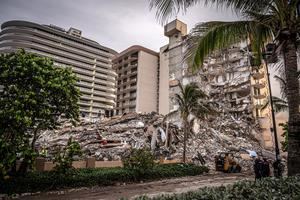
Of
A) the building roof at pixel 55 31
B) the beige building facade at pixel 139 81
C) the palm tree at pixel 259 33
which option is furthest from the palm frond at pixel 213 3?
the building roof at pixel 55 31

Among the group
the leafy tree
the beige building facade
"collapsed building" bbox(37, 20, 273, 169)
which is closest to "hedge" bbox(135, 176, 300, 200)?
"collapsed building" bbox(37, 20, 273, 169)

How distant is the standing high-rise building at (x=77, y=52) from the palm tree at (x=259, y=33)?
2593 inches

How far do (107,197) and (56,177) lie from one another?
2776mm

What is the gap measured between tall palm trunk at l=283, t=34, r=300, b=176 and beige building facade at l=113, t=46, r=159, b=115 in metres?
52.0

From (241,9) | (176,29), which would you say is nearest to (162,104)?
(176,29)

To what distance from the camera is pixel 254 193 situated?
3.97m

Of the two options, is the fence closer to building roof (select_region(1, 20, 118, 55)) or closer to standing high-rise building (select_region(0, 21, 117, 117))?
standing high-rise building (select_region(0, 21, 117, 117))

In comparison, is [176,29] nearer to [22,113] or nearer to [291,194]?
[22,113]

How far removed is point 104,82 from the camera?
84000 mm

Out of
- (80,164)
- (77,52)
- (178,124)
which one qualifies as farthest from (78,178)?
(77,52)

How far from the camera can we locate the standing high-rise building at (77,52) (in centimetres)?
6881

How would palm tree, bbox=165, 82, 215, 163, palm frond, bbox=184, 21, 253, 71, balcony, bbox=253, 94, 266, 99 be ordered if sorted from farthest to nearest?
1. balcony, bbox=253, 94, 266, 99
2. palm tree, bbox=165, 82, 215, 163
3. palm frond, bbox=184, 21, 253, 71

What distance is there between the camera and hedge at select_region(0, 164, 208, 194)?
32.2 feet

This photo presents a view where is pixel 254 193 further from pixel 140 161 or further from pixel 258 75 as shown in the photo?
pixel 258 75
